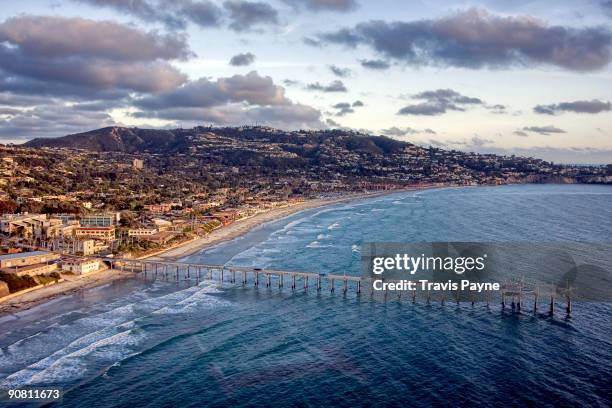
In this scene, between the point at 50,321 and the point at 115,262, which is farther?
the point at 115,262

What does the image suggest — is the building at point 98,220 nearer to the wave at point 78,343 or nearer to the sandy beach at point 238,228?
the sandy beach at point 238,228

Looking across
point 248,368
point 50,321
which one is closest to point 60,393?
point 248,368

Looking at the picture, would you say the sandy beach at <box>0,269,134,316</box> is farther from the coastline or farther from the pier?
the pier

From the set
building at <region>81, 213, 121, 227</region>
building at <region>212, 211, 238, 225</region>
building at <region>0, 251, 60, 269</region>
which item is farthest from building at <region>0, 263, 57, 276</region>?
building at <region>212, 211, 238, 225</region>

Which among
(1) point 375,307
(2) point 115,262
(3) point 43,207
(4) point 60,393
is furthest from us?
(3) point 43,207

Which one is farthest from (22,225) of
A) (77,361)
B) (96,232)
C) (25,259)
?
(77,361)

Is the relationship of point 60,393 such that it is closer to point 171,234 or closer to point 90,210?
point 171,234

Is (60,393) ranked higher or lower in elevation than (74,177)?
lower

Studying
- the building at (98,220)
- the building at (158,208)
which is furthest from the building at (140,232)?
the building at (158,208)
